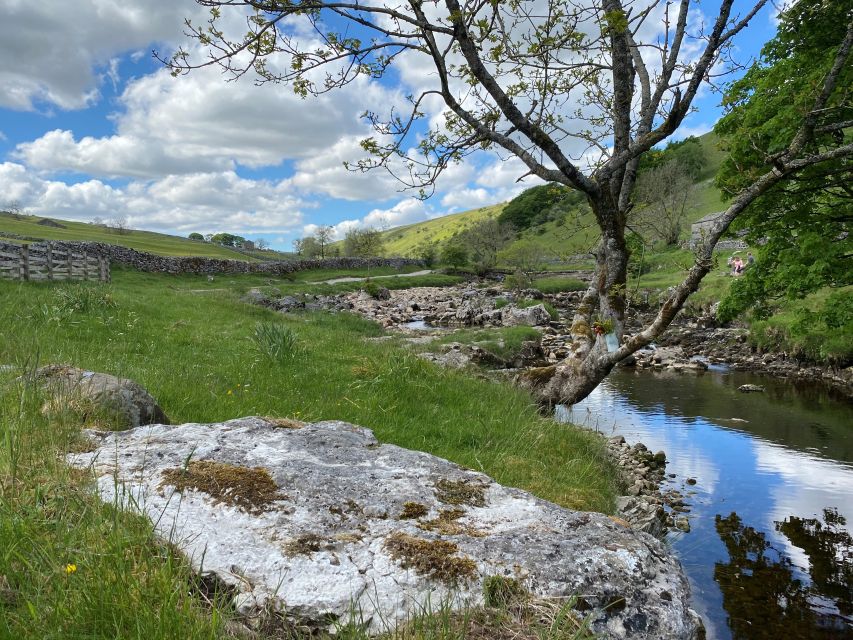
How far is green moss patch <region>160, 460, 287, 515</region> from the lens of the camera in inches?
124

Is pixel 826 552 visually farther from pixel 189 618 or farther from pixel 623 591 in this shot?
pixel 189 618

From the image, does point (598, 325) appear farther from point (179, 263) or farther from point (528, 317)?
point (179, 263)

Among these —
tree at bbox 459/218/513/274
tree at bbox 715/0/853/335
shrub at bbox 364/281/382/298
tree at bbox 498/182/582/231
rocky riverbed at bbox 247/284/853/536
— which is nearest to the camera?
rocky riverbed at bbox 247/284/853/536

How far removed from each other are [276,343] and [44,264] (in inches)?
750

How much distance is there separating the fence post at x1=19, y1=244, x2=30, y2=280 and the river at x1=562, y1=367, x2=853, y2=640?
72.8 feet

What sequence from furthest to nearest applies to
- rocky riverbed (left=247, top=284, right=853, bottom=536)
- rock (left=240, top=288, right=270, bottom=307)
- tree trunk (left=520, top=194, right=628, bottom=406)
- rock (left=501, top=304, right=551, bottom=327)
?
rock (left=501, top=304, right=551, bottom=327), rock (left=240, top=288, right=270, bottom=307), rocky riverbed (left=247, top=284, right=853, bottom=536), tree trunk (left=520, top=194, right=628, bottom=406)

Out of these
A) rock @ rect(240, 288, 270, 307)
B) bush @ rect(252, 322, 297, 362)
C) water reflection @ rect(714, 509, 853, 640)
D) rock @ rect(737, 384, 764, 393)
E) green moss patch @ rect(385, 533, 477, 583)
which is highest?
green moss patch @ rect(385, 533, 477, 583)

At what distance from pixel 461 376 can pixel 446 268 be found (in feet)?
236

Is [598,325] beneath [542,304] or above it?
above

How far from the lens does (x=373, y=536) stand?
2922 mm

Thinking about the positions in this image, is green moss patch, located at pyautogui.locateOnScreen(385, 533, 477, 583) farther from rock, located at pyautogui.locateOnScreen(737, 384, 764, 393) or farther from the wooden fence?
the wooden fence

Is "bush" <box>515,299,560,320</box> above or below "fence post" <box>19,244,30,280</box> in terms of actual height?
below

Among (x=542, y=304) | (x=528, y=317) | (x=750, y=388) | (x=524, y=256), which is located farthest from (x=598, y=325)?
(x=524, y=256)

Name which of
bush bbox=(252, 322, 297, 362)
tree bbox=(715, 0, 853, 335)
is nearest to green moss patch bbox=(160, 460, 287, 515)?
bush bbox=(252, 322, 297, 362)
